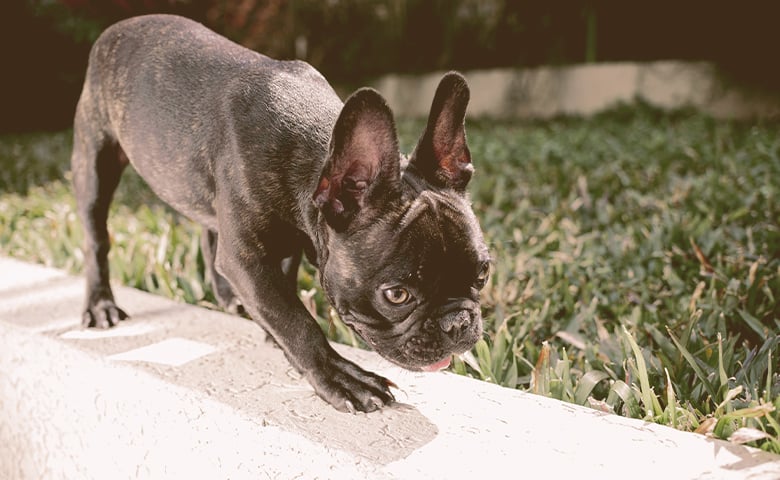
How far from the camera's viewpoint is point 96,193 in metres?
3.09

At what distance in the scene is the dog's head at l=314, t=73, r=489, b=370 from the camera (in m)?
1.98

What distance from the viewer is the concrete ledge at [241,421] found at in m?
1.82

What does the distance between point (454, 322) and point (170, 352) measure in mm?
1172

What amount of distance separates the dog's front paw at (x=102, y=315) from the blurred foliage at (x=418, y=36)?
20.0 ft

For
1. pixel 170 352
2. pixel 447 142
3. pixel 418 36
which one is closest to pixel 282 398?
pixel 170 352

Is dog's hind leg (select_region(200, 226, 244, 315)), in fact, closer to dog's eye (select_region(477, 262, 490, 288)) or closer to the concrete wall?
dog's eye (select_region(477, 262, 490, 288))

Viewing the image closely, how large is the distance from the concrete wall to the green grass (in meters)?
2.82

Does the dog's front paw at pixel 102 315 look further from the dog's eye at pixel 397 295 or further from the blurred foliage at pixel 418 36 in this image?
the blurred foliage at pixel 418 36

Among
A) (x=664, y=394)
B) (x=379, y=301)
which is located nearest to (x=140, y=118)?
(x=379, y=301)

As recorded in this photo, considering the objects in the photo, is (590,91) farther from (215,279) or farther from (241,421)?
(241,421)

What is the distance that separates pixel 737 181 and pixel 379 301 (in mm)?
4182

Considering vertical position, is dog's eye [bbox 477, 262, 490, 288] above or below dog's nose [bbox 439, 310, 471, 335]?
above

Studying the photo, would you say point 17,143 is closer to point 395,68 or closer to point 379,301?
point 395,68

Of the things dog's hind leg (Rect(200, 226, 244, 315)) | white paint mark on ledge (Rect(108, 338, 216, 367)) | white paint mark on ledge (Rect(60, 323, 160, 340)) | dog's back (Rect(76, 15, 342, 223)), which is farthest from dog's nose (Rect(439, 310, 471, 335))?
dog's hind leg (Rect(200, 226, 244, 315))
